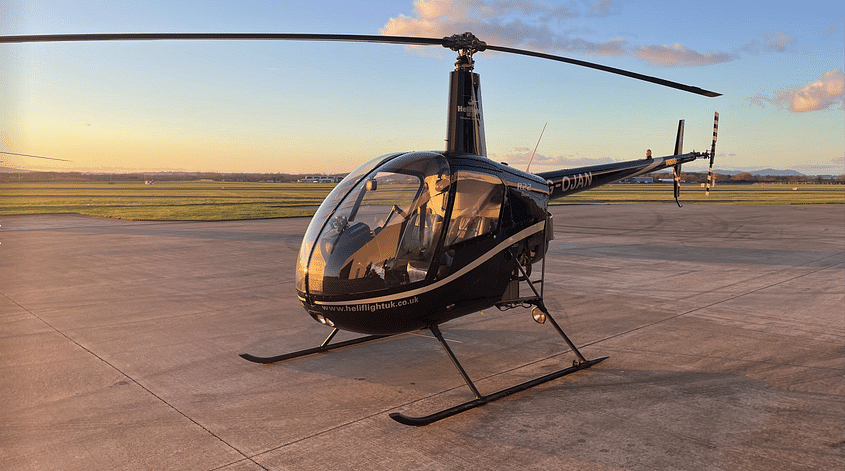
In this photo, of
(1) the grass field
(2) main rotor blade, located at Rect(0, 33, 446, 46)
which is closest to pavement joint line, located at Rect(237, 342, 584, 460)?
(2) main rotor blade, located at Rect(0, 33, 446, 46)

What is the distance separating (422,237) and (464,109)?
206 centimetres

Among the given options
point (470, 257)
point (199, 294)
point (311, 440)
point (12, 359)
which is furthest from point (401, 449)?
point (199, 294)

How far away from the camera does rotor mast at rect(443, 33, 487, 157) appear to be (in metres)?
6.62

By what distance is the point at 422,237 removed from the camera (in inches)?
215

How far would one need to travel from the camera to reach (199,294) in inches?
413

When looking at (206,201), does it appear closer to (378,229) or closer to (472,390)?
(378,229)

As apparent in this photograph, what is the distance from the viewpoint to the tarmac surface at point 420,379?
14.4ft

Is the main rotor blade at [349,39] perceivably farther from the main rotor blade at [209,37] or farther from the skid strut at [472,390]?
the skid strut at [472,390]

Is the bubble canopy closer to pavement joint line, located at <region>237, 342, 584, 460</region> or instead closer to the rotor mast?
the rotor mast

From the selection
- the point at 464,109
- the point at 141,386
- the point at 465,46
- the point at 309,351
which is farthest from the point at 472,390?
the point at 465,46

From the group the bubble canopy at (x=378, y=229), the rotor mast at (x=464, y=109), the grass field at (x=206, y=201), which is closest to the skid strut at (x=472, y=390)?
the bubble canopy at (x=378, y=229)

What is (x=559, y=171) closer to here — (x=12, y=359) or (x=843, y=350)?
(x=843, y=350)

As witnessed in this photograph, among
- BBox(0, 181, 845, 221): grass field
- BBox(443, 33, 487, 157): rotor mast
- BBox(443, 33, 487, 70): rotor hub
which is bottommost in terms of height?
BBox(0, 181, 845, 221): grass field

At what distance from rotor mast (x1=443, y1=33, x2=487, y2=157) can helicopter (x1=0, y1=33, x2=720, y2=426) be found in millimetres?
13
